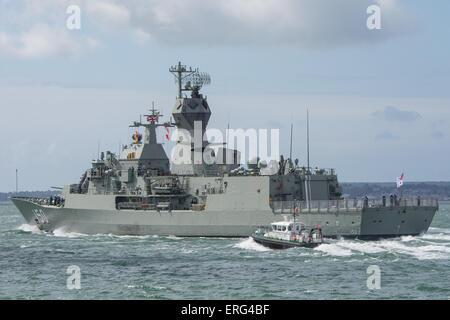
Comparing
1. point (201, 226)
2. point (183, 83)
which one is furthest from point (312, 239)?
point (183, 83)

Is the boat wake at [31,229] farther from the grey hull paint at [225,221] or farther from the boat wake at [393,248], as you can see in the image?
the boat wake at [393,248]

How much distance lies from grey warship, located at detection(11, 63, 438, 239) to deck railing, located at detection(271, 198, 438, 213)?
0.05 m

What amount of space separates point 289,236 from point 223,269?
6.82 meters

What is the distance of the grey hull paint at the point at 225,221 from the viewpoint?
37.2 meters

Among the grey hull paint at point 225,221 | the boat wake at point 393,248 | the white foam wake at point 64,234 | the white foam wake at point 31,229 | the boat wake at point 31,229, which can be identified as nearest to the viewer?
the boat wake at point 393,248

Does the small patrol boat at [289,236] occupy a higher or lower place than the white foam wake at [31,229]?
higher

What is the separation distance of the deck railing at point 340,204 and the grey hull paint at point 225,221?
28 cm

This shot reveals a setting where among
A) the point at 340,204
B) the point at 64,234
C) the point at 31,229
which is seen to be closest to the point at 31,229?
the point at 31,229

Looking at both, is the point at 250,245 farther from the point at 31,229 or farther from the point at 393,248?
the point at 31,229

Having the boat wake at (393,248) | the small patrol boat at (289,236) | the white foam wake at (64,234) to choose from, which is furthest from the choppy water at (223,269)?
the white foam wake at (64,234)

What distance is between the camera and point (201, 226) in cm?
4100

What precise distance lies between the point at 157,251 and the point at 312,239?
A: 7.69 metres

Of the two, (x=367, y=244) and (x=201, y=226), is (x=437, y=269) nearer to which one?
(x=367, y=244)

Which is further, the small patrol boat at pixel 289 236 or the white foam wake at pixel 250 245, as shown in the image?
the white foam wake at pixel 250 245
